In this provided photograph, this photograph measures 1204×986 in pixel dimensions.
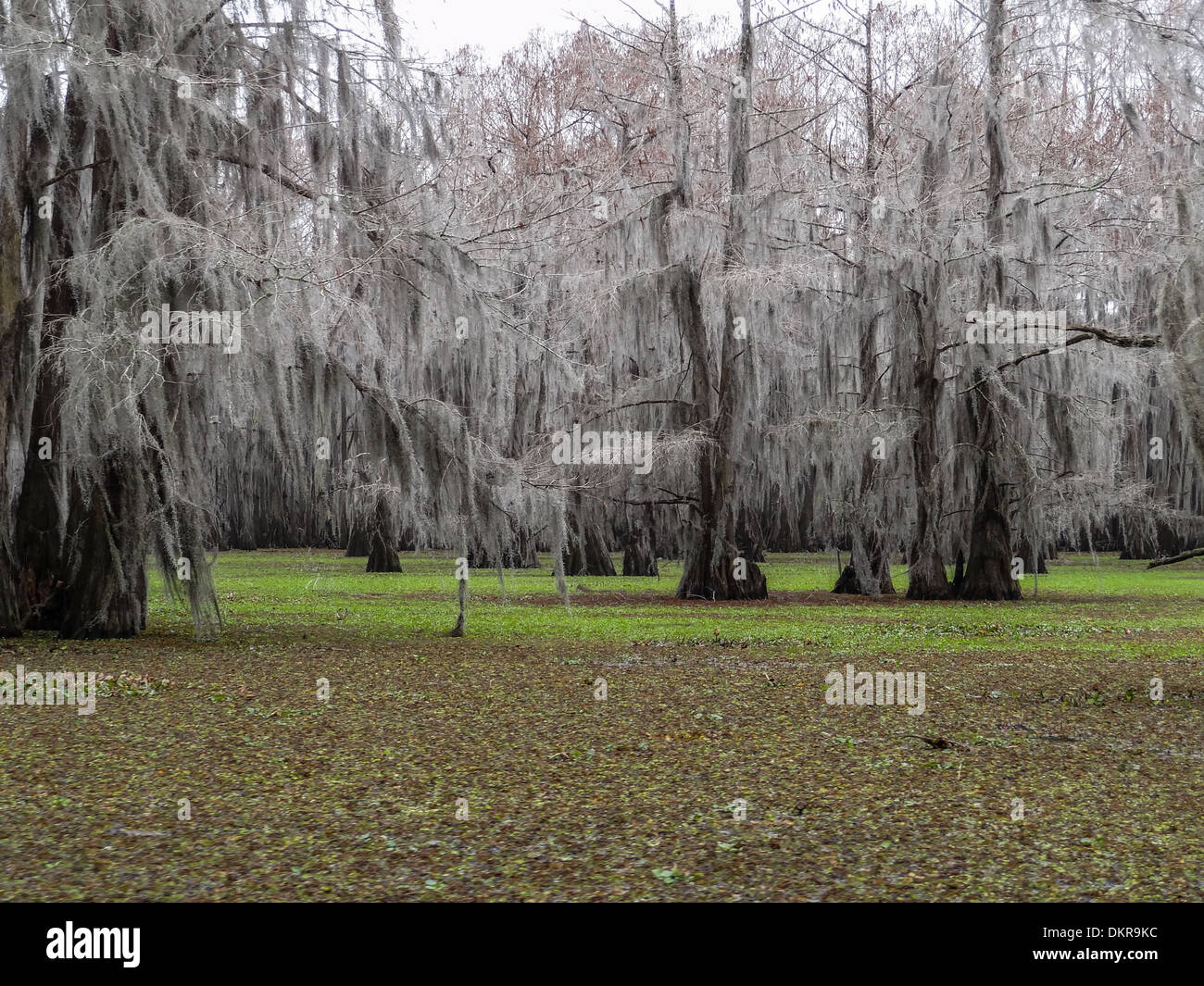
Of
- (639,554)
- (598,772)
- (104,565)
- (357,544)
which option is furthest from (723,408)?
(357,544)

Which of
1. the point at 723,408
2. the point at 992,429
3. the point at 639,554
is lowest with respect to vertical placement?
the point at 639,554

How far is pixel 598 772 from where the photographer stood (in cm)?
573

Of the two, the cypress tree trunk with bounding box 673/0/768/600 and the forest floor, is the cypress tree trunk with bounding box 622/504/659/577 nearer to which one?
the cypress tree trunk with bounding box 673/0/768/600

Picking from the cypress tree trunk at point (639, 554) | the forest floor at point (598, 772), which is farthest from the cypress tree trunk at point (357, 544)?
the forest floor at point (598, 772)

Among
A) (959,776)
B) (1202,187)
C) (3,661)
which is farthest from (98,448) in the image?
(1202,187)

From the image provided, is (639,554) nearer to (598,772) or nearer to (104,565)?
(104,565)

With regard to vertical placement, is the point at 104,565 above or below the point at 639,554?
above

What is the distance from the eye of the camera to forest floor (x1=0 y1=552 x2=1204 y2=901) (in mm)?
4078

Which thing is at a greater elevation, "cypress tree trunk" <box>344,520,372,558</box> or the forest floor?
"cypress tree trunk" <box>344,520,372,558</box>

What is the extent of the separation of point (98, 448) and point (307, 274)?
2187 millimetres

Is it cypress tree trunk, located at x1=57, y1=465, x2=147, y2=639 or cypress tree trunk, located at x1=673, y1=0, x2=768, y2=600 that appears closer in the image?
cypress tree trunk, located at x1=57, y1=465, x2=147, y2=639

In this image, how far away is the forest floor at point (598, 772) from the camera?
408cm

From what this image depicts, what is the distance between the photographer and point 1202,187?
9.06 m

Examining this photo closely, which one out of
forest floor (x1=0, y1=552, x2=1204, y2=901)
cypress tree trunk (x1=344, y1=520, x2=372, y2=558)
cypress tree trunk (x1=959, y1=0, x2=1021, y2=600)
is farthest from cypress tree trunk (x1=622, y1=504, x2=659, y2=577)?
forest floor (x1=0, y1=552, x2=1204, y2=901)
